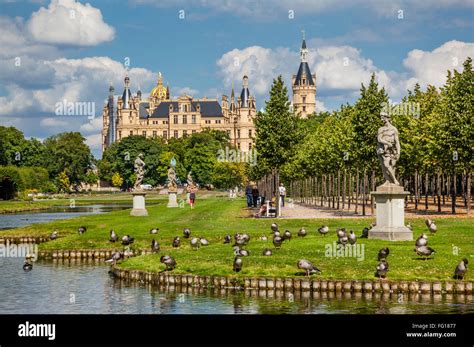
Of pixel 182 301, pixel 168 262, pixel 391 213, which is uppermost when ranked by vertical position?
pixel 391 213

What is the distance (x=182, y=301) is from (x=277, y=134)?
125ft

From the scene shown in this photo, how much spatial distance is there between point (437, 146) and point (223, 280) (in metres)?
37.7

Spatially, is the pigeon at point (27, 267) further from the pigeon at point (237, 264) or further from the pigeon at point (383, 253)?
the pigeon at point (383, 253)

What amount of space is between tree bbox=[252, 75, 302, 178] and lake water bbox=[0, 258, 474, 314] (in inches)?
1299

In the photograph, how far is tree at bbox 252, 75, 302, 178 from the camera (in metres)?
66.8

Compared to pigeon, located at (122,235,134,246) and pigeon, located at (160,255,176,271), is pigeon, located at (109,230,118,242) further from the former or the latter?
pigeon, located at (160,255,176,271)

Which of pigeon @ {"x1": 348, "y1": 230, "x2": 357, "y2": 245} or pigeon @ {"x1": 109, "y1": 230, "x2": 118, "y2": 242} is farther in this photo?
pigeon @ {"x1": 109, "y1": 230, "x2": 118, "y2": 242}

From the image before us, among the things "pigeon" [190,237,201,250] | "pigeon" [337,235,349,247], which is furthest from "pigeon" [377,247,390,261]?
"pigeon" [190,237,201,250]

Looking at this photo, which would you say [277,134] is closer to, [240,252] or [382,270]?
[240,252]

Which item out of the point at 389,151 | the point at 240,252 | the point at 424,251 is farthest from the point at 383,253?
the point at 389,151

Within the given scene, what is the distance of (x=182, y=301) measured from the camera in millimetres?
30000

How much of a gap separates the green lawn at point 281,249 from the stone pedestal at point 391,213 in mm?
953

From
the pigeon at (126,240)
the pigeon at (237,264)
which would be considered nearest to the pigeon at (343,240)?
the pigeon at (237,264)
